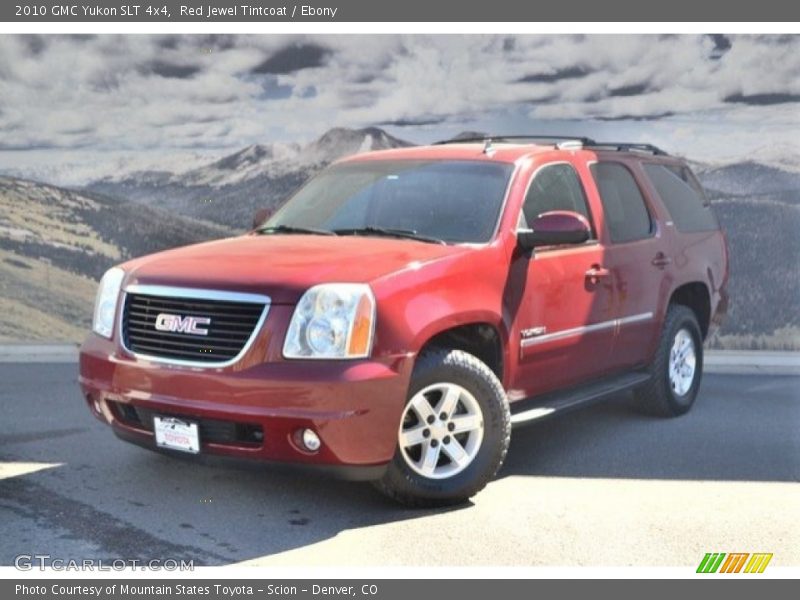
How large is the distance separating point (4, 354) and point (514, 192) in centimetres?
585

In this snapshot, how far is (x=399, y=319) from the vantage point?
4711 mm

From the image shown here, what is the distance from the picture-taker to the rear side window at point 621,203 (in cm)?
648

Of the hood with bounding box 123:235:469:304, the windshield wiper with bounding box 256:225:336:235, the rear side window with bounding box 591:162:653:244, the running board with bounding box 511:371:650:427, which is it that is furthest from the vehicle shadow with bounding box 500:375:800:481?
the windshield wiper with bounding box 256:225:336:235

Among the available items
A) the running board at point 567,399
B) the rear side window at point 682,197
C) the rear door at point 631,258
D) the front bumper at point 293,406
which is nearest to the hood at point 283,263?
the front bumper at point 293,406

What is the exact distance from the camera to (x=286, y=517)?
494 centimetres

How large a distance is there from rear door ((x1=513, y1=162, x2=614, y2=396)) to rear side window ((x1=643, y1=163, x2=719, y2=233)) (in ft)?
3.94

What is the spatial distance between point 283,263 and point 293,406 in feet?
2.58

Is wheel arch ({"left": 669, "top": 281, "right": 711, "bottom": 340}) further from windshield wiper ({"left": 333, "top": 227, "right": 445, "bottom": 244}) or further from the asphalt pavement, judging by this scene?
windshield wiper ({"left": 333, "top": 227, "right": 445, "bottom": 244})

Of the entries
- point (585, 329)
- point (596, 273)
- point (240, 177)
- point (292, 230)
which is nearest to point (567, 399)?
point (585, 329)

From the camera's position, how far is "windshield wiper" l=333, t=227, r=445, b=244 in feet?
17.9

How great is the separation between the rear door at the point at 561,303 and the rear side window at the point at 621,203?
265 millimetres

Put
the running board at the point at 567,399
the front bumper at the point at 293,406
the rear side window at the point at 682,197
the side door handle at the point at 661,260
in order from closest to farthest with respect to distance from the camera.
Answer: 1. the front bumper at the point at 293,406
2. the running board at the point at 567,399
3. the side door handle at the point at 661,260
4. the rear side window at the point at 682,197

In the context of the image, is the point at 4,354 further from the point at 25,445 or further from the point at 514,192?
the point at 514,192

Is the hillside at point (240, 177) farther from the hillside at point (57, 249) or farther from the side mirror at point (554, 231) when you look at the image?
the side mirror at point (554, 231)
